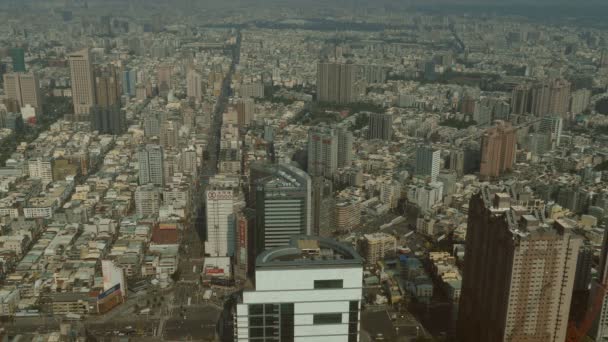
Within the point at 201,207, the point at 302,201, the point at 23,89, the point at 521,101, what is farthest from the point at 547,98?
the point at 23,89

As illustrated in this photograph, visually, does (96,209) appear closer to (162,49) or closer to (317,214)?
(317,214)

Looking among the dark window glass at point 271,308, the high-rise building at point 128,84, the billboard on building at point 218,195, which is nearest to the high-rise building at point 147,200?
the billboard on building at point 218,195

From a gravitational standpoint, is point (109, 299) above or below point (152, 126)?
below

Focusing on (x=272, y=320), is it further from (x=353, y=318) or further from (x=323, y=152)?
(x=323, y=152)

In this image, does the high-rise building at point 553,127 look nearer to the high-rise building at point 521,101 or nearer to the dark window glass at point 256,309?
the high-rise building at point 521,101

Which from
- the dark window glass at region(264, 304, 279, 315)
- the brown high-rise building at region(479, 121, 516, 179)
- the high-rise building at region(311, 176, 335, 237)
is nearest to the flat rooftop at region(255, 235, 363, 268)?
the dark window glass at region(264, 304, 279, 315)

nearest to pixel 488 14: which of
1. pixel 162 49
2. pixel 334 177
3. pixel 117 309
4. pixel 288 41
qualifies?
pixel 288 41
